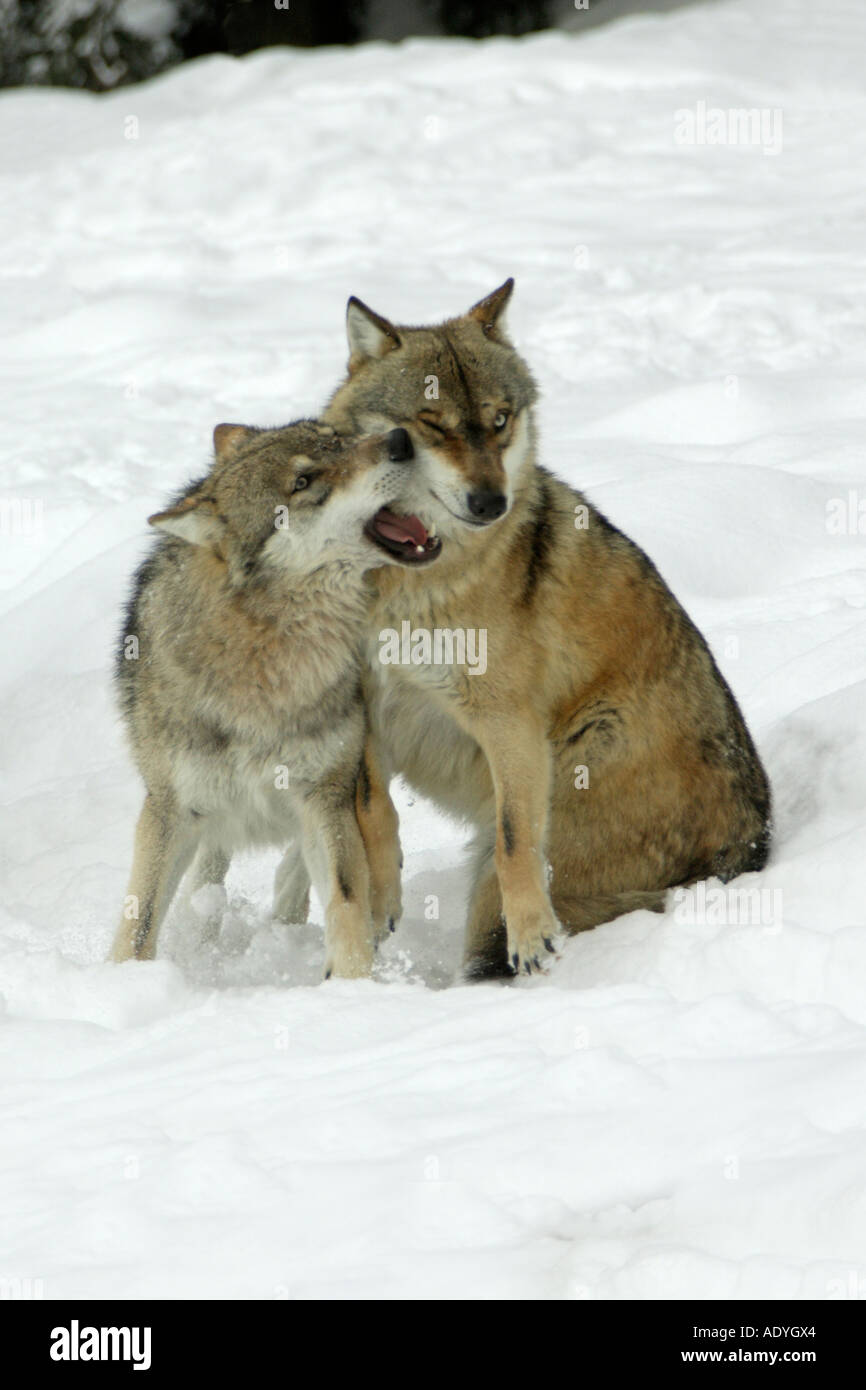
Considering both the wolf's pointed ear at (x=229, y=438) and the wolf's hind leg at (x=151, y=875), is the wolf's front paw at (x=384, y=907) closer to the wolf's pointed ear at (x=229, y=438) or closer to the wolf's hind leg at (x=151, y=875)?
the wolf's hind leg at (x=151, y=875)

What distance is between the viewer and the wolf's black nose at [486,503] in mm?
4059

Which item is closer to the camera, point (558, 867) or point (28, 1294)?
point (28, 1294)

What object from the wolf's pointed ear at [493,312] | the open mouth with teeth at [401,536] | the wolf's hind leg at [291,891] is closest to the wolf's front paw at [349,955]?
the wolf's hind leg at [291,891]

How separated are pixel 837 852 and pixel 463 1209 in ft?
5.98

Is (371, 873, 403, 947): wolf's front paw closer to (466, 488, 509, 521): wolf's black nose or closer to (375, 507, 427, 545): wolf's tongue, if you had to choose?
(375, 507, 427, 545): wolf's tongue

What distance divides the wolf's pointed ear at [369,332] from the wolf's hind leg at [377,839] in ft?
3.90

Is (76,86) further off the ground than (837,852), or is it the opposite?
(837,852)

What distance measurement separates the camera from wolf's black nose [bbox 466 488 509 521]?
406 centimetres

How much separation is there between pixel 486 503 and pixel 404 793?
8.07ft

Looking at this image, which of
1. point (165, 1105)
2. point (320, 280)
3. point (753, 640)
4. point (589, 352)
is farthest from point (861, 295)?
point (165, 1105)

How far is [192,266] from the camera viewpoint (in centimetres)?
1223

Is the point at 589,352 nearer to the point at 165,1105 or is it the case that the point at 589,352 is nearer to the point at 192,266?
the point at 192,266

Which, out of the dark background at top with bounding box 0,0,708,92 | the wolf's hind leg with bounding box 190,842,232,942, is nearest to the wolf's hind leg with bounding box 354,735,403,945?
the wolf's hind leg with bounding box 190,842,232,942

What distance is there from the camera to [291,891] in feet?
17.1
